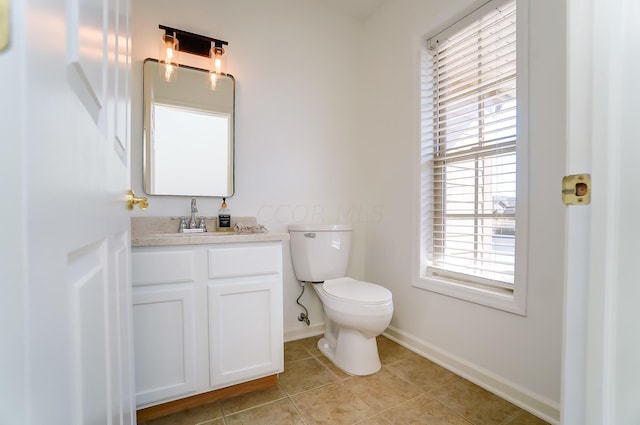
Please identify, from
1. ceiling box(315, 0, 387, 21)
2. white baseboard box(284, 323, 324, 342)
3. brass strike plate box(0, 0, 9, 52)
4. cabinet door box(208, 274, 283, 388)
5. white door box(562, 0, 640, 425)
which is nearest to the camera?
brass strike plate box(0, 0, 9, 52)

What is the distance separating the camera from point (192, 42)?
1.85 meters

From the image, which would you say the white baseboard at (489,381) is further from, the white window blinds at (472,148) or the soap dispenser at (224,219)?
the soap dispenser at (224,219)

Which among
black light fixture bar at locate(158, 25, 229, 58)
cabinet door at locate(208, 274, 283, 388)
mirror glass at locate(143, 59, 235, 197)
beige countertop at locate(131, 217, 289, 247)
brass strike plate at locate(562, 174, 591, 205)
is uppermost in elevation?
black light fixture bar at locate(158, 25, 229, 58)

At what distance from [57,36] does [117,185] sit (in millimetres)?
453

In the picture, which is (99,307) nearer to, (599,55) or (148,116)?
(599,55)

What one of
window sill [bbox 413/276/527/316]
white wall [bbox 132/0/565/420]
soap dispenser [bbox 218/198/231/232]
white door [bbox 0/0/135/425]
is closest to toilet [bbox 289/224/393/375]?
white wall [bbox 132/0/565/420]

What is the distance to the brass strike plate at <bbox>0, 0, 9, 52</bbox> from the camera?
0.18 metres

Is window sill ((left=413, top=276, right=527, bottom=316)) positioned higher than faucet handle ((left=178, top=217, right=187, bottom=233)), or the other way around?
faucet handle ((left=178, top=217, right=187, bottom=233))

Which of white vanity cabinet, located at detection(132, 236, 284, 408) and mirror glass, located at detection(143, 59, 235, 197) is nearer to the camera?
white vanity cabinet, located at detection(132, 236, 284, 408)

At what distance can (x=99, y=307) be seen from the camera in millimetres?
461

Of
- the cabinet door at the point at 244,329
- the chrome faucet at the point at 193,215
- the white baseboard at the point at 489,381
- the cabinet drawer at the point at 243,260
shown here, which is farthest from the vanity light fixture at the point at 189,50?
the white baseboard at the point at 489,381

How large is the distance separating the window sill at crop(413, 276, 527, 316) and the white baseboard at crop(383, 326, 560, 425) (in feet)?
1.25

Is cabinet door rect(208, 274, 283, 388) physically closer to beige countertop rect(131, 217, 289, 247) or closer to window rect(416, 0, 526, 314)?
beige countertop rect(131, 217, 289, 247)

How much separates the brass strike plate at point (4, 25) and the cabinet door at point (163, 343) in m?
1.30
